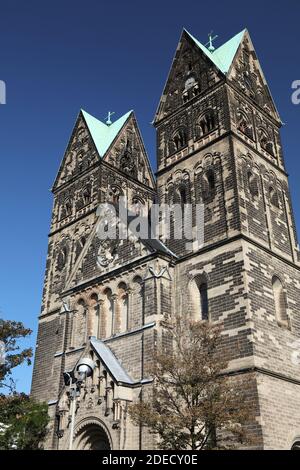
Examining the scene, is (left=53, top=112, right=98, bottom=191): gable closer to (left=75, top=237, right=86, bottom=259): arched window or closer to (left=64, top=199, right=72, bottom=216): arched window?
(left=64, top=199, right=72, bottom=216): arched window

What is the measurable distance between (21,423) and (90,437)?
12.7 ft

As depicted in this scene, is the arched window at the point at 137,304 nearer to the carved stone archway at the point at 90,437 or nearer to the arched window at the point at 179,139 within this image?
the carved stone archway at the point at 90,437

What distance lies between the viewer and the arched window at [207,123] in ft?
102

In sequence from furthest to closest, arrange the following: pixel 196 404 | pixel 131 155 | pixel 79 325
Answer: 1. pixel 131 155
2. pixel 79 325
3. pixel 196 404

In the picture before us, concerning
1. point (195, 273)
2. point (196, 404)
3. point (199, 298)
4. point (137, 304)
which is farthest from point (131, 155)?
point (196, 404)

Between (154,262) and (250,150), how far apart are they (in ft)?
30.7

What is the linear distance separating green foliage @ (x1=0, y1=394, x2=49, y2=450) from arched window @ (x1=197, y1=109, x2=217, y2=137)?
60.0 feet

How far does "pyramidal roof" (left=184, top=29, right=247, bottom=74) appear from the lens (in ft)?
110

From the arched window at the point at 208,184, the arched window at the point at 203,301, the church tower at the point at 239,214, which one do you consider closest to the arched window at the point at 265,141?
the church tower at the point at 239,214

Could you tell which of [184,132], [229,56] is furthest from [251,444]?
[229,56]

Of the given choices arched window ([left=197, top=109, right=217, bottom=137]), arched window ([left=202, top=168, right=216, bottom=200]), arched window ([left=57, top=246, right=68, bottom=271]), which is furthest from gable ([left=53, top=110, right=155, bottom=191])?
arched window ([left=202, top=168, right=216, bottom=200])

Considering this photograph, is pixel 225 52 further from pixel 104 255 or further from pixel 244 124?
pixel 104 255

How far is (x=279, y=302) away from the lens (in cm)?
2622
